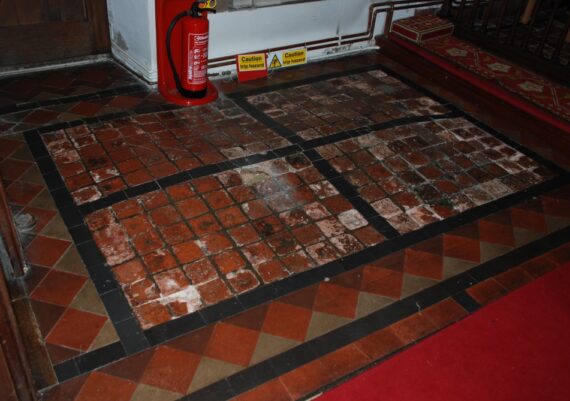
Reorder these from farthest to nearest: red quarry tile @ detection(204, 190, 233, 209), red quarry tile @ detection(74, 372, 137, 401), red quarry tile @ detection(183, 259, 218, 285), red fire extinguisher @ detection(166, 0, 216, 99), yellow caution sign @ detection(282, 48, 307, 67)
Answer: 1. yellow caution sign @ detection(282, 48, 307, 67)
2. red fire extinguisher @ detection(166, 0, 216, 99)
3. red quarry tile @ detection(204, 190, 233, 209)
4. red quarry tile @ detection(183, 259, 218, 285)
5. red quarry tile @ detection(74, 372, 137, 401)

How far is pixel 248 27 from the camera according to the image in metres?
4.68

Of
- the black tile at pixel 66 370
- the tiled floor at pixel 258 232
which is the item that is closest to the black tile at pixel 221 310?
the tiled floor at pixel 258 232

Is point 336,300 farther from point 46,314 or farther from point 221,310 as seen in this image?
point 46,314

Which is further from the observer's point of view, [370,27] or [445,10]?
[445,10]

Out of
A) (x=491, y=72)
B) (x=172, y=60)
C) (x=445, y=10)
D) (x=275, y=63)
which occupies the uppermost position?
(x=445, y=10)

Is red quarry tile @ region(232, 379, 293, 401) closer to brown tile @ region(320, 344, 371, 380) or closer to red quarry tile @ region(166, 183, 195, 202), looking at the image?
brown tile @ region(320, 344, 371, 380)

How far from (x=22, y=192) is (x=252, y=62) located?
2387 mm

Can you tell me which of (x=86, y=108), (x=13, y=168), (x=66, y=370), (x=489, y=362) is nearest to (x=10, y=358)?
(x=66, y=370)

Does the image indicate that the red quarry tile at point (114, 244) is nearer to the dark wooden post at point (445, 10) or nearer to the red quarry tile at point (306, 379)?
the red quarry tile at point (306, 379)

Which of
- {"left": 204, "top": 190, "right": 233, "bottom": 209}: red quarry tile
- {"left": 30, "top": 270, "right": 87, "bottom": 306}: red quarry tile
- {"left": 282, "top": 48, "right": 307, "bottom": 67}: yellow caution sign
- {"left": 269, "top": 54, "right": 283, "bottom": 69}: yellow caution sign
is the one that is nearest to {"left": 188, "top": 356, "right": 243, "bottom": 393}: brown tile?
{"left": 30, "top": 270, "right": 87, "bottom": 306}: red quarry tile

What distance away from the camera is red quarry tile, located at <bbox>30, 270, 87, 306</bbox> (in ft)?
8.24

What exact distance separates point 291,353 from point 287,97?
104 inches

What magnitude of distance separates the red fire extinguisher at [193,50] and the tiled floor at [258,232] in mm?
200

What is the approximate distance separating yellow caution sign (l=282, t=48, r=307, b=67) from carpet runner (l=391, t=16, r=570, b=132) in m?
1.12
